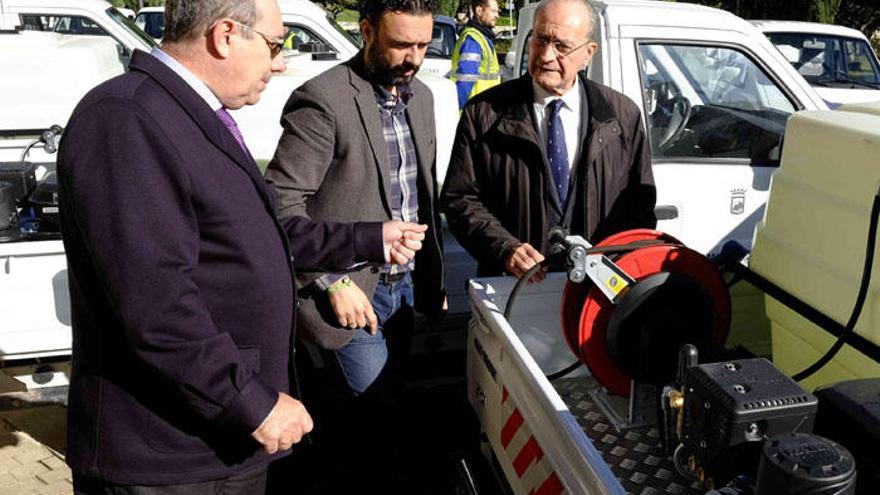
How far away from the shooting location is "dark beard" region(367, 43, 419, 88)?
245 cm

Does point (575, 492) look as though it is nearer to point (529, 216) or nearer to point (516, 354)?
point (516, 354)

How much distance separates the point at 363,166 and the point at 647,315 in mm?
930

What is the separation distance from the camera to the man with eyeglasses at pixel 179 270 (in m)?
1.48

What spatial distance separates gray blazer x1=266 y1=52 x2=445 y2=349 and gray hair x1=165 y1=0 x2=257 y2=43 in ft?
2.38

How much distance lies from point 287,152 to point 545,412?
1093 millimetres

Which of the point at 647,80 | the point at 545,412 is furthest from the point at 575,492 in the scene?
the point at 647,80

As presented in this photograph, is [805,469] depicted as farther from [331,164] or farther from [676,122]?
[676,122]

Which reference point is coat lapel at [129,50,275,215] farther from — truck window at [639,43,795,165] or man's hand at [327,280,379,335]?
truck window at [639,43,795,165]

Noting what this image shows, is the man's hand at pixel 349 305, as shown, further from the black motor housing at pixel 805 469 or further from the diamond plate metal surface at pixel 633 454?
the black motor housing at pixel 805 469

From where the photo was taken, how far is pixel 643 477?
205 centimetres

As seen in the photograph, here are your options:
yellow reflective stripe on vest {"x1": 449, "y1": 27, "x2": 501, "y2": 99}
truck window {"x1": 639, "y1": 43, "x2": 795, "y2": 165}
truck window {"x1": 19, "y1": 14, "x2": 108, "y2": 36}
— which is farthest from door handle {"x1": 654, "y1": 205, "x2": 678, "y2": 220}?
truck window {"x1": 19, "y1": 14, "x2": 108, "y2": 36}

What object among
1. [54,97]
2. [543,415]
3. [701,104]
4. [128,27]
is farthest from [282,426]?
[128,27]

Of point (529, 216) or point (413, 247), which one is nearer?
point (413, 247)

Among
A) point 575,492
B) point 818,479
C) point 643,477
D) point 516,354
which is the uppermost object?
point 818,479
